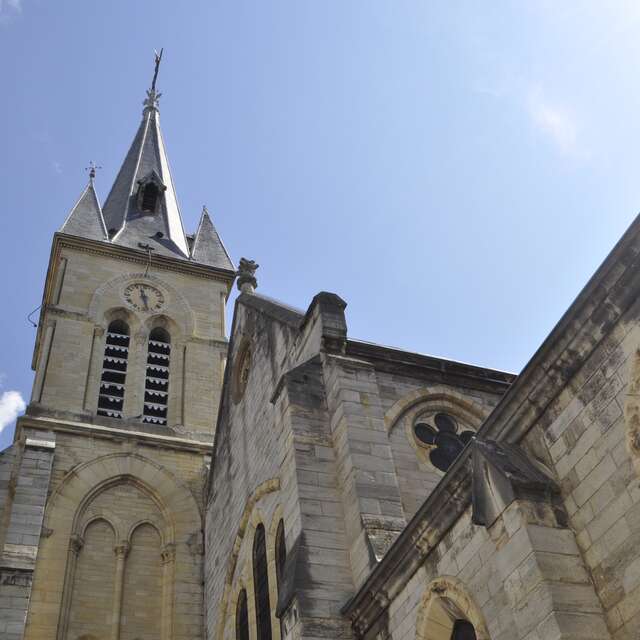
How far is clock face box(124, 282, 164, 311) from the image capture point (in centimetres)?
2186

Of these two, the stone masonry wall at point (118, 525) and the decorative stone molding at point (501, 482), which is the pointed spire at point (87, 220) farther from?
the decorative stone molding at point (501, 482)

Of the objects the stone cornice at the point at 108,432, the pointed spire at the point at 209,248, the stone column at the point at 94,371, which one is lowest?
the stone cornice at the point at 108,432

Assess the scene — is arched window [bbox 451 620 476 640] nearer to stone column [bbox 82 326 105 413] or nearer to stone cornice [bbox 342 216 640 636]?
stone cornice [bbox 342 216 640 636]

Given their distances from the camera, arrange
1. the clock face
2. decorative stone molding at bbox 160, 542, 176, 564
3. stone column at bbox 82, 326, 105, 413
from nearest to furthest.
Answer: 1. decorative stone molding at bbox 160, 542, 176, 564
2. stone column at bbox 82, 326, 105, 413
3. the clock face

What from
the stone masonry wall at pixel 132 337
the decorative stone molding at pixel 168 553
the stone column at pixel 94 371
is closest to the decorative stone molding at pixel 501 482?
the decorative stone molding at pixel 168 553

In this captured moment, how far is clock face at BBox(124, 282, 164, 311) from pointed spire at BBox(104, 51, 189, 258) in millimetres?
1813

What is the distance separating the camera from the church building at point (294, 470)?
5.82 metres

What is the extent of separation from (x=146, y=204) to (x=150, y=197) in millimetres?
430

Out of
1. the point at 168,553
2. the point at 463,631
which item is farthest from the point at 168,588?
the point at 463,631

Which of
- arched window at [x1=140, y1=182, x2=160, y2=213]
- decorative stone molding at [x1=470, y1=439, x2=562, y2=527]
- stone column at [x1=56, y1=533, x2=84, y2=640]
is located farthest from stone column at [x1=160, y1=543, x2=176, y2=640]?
arched window at [x1=140, y1=182, x2=160, y2=213]

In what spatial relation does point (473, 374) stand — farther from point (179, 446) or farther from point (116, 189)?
point (116, 189)

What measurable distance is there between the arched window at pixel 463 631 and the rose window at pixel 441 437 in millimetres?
3437

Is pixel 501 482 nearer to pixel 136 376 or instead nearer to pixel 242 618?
pixel 242 618

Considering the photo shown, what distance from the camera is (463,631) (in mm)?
6992
